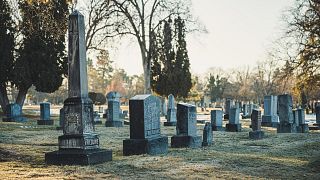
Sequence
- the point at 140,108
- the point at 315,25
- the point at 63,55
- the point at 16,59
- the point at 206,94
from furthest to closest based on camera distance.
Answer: the point at 206,94
the point at 63,55
the point at 16,59
the point at 315,25
the point at 140,108

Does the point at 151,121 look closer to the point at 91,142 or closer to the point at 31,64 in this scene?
the point at 91,142

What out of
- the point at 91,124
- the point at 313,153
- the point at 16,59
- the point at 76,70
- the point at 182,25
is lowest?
the point at 313,153

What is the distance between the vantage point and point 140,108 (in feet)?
36.1

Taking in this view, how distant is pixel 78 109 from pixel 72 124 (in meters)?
0.38

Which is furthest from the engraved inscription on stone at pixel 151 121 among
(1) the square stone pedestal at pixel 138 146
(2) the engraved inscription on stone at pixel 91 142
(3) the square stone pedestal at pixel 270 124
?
(3) the square stone pedestal at pixel 270 124

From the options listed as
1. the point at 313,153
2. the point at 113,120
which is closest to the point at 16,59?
the point at 113,120

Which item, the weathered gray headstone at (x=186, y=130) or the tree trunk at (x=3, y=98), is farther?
the tree trunk at (x=3, y=98)

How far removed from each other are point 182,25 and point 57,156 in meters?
27.9

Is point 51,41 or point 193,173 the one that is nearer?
point 193,173

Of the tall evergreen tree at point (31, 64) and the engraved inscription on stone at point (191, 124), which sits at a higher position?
the tall evergreen tree at point (31, 64)

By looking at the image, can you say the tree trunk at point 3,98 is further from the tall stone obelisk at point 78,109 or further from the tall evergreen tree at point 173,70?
the tall stone obelisk at point 78,109

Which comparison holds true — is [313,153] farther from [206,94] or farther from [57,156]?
[206,94]

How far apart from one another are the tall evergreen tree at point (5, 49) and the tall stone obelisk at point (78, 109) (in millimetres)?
23086

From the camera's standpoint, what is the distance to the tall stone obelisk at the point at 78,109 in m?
9.68
